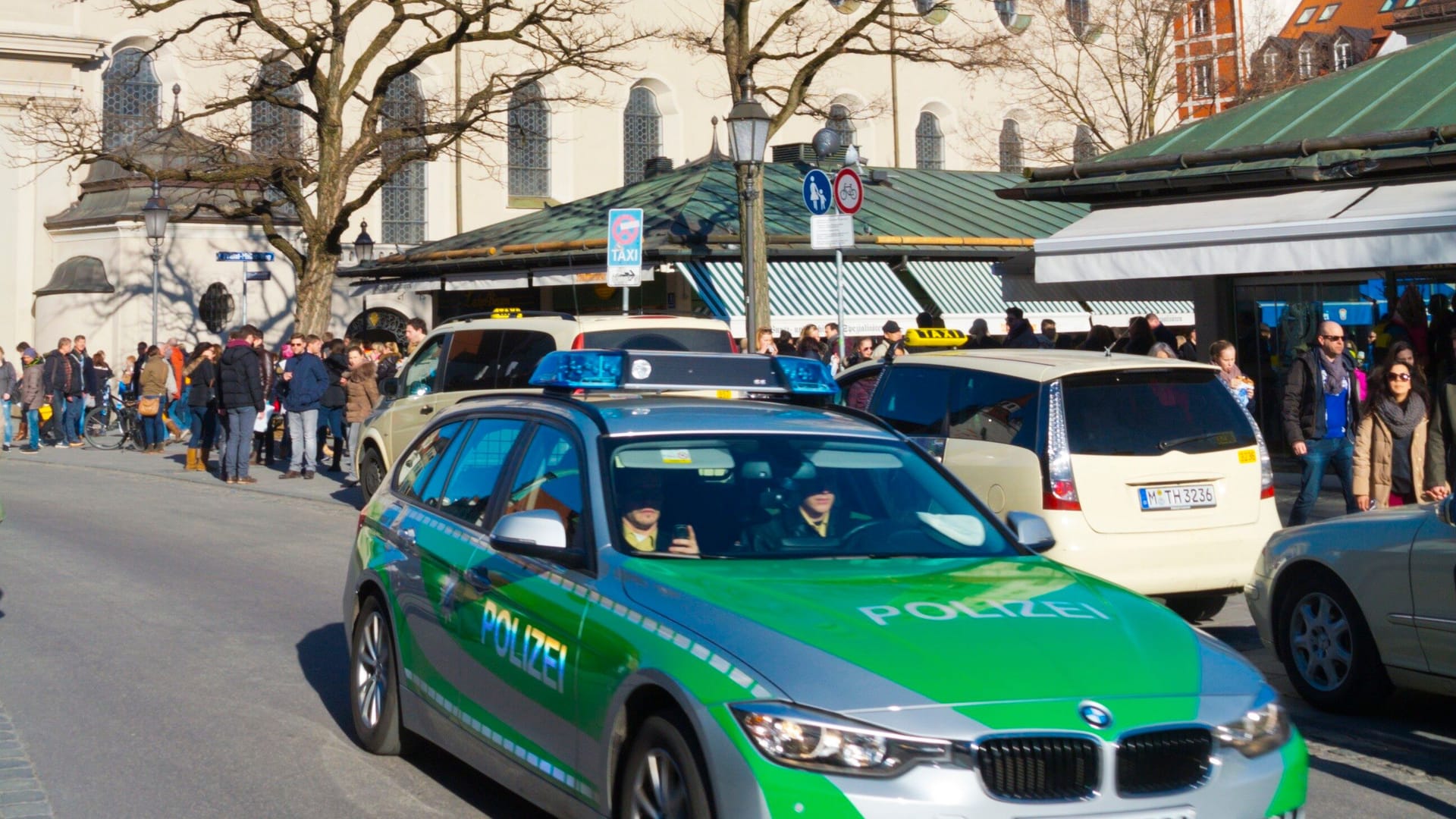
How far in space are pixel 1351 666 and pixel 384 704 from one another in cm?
440

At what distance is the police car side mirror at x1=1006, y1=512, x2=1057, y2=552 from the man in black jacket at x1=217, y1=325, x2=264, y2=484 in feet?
53.3

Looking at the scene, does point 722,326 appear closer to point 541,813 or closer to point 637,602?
point 541,813

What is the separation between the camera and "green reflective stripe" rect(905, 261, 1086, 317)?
30781 millimetres

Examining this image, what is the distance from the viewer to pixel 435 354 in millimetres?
16594

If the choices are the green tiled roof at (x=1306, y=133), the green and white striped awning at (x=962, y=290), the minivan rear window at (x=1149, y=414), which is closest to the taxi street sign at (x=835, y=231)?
the green tiled roof at (x=1306, y=133)

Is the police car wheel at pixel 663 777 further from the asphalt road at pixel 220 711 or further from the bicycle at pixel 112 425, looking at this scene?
the bicycle at pixel 112 425

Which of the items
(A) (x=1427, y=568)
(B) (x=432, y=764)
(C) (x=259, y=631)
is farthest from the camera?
(C) (x=259, y=631)

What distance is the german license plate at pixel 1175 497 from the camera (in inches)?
→ 371

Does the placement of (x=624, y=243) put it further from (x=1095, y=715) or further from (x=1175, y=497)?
(x=1095, y=715)

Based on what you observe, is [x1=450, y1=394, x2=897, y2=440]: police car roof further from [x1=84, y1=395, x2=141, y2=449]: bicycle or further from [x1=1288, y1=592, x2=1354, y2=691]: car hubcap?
[x1=84, y1=395, x2=141, y2=449]: bicycle

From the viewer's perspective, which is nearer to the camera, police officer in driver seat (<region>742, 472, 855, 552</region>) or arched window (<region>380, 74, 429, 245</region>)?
police officer in driver seat (<region>742, 472, 855, 552</region>)

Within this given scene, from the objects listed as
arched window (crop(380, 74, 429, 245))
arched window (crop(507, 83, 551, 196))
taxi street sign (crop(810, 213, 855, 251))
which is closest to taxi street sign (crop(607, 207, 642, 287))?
taxi street sign (crop(810, 213, 855, 251))

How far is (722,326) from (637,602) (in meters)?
10.1

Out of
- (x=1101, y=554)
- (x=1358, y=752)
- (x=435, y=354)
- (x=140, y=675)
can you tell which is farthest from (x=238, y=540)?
(x=1358, y=752)
